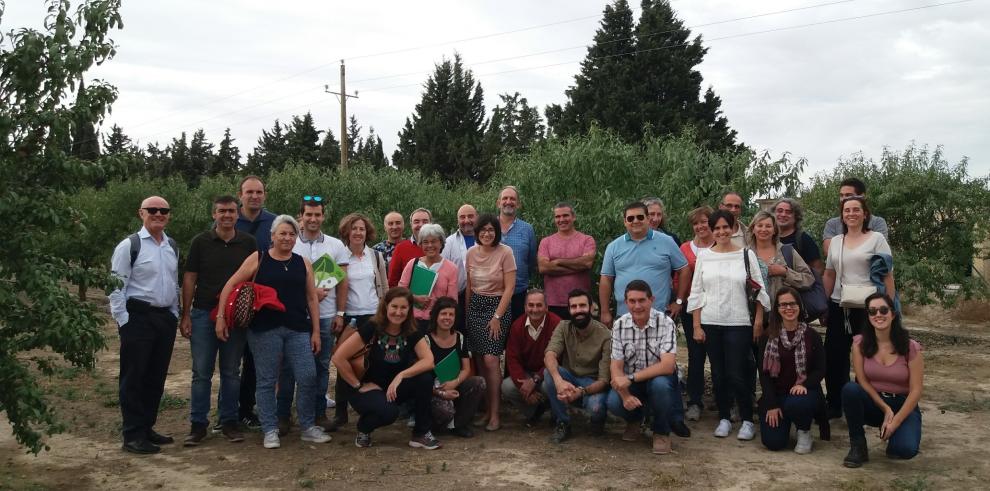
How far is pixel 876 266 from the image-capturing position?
20.9 ft

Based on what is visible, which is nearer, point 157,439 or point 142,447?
point 142,447

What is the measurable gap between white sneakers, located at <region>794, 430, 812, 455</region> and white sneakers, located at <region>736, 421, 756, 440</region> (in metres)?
0.41

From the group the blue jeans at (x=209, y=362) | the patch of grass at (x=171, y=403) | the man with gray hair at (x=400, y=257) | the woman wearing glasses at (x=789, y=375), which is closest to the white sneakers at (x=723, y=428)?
the woman wearing glasses at (x=789, y=375)

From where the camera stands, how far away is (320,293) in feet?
21.1

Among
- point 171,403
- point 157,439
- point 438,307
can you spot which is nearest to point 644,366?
point 438,307

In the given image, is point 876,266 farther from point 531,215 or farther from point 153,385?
point 153,385

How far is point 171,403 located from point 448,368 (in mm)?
3323

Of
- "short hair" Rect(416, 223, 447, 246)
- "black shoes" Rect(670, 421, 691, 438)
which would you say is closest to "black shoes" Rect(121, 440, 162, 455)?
"short hair" Rect(416, 223, 447, 246)

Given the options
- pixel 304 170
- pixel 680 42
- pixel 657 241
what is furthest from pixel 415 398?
pixel 680 42

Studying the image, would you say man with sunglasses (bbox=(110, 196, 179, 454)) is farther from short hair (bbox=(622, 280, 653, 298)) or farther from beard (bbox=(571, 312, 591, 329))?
short hair (bbox=(622, 280, 653, 298))

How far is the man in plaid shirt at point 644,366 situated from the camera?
592 cm

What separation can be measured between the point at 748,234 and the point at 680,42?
1135 inches

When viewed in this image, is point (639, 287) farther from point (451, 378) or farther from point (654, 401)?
point (451, 378)

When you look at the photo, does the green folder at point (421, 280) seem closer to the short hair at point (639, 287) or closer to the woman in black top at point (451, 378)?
the woman in black top at point (451, 378)
